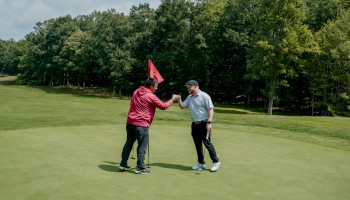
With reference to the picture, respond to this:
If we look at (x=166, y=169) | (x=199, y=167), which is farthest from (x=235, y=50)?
(x=166, y=169)

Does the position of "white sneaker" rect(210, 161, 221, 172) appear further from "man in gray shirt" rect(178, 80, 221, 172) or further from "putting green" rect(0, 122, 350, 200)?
"man in gray shirt" rect(178, 80, 221, 172)

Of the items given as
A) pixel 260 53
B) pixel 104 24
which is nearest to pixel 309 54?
pixel 260 53

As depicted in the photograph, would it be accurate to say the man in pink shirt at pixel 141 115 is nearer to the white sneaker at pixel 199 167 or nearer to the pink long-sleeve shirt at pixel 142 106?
the pink long-sleeve shirt at pixel 142 106

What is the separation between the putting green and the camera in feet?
22.7

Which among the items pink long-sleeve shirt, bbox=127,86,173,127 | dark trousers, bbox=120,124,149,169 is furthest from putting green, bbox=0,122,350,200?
pink long-sleeve shirt, bbox=127,86,173,127

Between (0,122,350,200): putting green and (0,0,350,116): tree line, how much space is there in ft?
103

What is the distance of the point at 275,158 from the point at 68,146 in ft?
20.3

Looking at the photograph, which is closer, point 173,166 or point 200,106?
point 173,166

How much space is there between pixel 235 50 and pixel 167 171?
167 feet

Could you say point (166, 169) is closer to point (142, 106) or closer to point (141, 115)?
point (141, 115)

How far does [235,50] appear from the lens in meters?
57.6

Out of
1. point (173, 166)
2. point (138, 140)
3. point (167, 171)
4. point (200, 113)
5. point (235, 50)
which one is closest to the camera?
point (167, 171)

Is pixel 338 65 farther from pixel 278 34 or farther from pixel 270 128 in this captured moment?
pixel 270 128

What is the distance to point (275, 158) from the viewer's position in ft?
35.1
